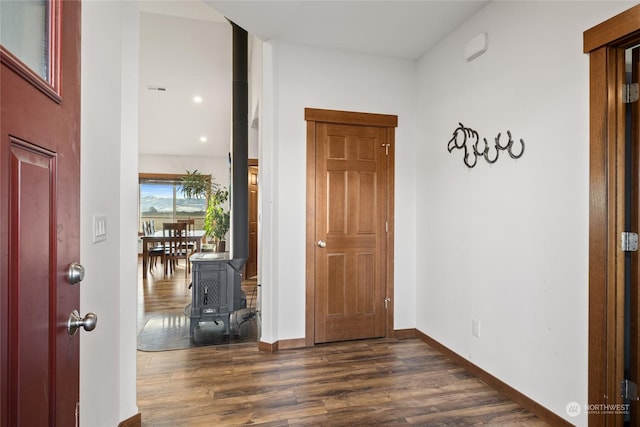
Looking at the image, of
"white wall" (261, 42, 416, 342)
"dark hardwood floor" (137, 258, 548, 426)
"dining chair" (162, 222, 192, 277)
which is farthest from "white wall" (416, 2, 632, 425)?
"dining chair" (162, 222, 192, 277)

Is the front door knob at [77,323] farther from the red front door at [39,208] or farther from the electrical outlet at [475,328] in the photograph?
the electrical outlet at [475,328]

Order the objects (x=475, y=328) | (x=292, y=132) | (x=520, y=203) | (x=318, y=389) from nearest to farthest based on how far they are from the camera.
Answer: (x=520, y=203)
(x=318, y=389)
(x=475, y=328)
(x=292, y=132)

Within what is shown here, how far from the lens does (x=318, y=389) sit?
2.31m

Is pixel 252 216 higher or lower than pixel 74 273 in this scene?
higher

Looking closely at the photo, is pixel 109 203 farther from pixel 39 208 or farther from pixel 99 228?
pixel 39 208

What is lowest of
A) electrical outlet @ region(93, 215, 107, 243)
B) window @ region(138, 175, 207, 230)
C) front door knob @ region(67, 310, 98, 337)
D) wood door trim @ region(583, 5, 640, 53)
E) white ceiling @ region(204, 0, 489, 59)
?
front door knob @ region(67, 310, 98, 337)

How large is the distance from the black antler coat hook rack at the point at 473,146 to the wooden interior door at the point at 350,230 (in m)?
0.69

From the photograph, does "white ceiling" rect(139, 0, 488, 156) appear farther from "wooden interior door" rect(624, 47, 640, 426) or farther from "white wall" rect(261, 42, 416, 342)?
"wooden interior door" rect(624, 47, 640, 426)

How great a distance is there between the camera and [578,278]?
1835 mm

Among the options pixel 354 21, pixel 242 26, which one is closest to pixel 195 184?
pixel 242 26

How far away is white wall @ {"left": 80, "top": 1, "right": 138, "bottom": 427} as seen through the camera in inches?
53.9

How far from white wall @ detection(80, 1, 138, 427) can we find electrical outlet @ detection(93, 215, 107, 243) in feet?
0.09

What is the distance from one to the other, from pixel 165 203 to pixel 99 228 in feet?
27.1

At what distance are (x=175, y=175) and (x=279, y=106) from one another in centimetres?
672
